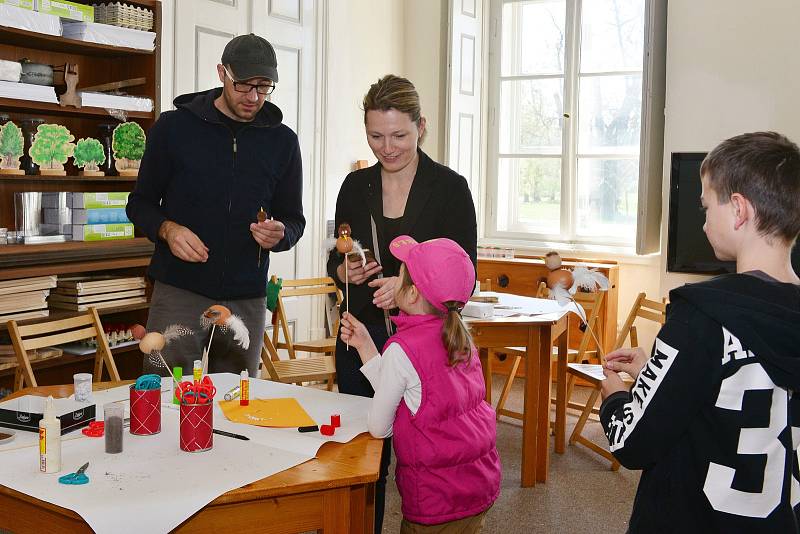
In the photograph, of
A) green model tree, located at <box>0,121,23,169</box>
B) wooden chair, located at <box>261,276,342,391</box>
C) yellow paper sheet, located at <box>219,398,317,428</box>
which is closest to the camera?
yellow paper sheet, located at <box>219,398,317,428</box>

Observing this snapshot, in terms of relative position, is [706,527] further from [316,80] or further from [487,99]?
[487,99]

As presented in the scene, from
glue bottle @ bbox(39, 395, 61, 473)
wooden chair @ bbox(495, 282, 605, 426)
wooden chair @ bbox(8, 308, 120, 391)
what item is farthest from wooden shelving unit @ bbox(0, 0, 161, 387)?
glue bottle @ bbox(39, 395, 61, 473)

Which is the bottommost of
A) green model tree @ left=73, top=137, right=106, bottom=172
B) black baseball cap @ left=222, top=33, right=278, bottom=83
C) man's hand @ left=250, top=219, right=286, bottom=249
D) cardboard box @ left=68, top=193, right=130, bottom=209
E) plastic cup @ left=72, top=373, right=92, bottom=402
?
plastic cup @ left=72, top=373, right=92, bottom=402

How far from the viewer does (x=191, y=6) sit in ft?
16.0

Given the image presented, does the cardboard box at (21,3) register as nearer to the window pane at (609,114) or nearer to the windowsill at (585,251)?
the windowsill at (585,251)

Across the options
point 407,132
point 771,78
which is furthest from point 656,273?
point 407,132

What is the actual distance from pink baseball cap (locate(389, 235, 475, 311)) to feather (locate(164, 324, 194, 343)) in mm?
819

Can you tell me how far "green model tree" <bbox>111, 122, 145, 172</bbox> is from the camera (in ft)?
14.0

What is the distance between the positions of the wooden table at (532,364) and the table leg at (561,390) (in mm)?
275

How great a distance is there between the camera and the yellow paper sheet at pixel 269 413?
217 centimetres

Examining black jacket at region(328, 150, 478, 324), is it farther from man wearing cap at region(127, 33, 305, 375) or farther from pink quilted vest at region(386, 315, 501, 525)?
pink quilted vest at region(386, 315, 501, 525)

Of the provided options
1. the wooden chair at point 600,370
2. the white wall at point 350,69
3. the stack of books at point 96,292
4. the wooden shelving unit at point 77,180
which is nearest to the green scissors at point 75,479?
the wooden shelving unit at point 77,180

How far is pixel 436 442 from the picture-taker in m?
2.18

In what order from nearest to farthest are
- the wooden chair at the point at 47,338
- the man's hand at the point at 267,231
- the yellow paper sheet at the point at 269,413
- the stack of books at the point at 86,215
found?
the yellow paper sheet at the point at 269,413 < the man's hand at the point at 267,231 < the wooden chair at the point at 47,338 < the stack of books at the point at 86,215
